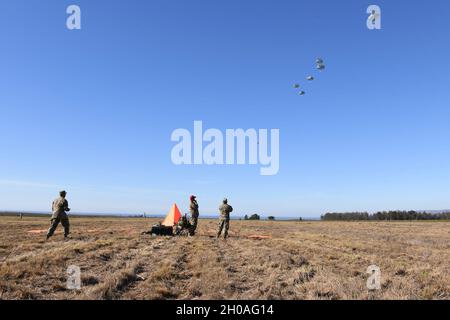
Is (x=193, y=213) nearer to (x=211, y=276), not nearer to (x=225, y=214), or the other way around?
(x=225, y=214)

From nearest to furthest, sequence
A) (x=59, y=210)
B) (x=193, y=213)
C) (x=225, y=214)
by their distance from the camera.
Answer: (x=59, y=210), (x=225, y=214), (x=193, y=213)

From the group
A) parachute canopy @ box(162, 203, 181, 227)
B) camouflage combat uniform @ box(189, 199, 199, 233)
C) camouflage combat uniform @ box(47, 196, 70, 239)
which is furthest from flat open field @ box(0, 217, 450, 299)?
parachute canopy @ box(162, 203, 181, 227)

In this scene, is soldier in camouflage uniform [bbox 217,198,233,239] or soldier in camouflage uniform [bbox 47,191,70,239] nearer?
soldier in camouflage uniform [bbox 47,191,70,239]

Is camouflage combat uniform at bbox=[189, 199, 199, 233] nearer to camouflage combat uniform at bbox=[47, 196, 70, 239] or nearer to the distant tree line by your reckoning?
camouflage combat uniform at bbox=[47, 196, 70, 239]

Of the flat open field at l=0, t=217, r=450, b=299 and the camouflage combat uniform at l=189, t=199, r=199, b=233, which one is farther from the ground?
the camouflage combat uniform at l=189, t=199, r=199, b=233

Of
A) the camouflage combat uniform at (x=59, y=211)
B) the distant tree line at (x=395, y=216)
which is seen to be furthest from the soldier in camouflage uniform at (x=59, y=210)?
the distant tree line at (x=395, y=216)

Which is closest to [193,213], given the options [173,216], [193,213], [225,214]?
[193,213]

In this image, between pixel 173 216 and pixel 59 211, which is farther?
pixel 173 216

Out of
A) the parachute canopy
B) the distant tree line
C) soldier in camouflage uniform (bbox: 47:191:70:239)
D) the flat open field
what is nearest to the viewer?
the flat open field

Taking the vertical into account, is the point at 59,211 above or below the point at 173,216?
above

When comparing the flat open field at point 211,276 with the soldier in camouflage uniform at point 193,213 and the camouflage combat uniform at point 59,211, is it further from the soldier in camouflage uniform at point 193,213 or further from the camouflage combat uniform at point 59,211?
the soldier in camouflage uniform at point 193,213

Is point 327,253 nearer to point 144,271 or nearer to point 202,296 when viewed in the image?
point 144,271

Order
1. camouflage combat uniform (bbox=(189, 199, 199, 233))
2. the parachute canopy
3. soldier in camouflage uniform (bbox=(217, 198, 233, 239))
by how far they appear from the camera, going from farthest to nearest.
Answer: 1. the parachute canopy
2. camouflage combat uniform (bbox=(189, 199, 199, 233))
3. soldier in camouflage uniform (bbox=(217, 198, 233, 239))

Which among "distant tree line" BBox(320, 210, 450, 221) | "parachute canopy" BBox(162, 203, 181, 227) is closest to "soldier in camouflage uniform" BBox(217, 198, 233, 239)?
"parachute canopy" BBox(162, 203, 181, 227)
